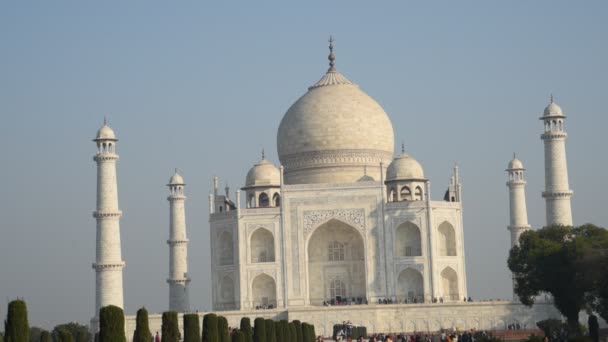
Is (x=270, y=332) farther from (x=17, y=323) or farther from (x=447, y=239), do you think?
(x=447, y=239)

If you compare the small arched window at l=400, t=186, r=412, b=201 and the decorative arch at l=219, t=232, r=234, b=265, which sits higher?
the small arched window at l=400, t=186, r=412, b=201

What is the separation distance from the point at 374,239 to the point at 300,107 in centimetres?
664

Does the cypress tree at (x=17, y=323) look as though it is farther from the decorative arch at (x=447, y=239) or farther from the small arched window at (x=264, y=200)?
the decorative arch at (x=447, y=239)

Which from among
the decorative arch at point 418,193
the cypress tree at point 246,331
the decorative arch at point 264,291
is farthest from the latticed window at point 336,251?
the cypress tree at point 246,331

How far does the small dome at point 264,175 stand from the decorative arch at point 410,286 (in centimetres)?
563

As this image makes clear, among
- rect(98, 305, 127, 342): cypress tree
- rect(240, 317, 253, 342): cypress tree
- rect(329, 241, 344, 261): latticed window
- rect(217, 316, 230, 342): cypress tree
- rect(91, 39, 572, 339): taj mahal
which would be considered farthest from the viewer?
rect(329, 241, 344, 261): latticed window

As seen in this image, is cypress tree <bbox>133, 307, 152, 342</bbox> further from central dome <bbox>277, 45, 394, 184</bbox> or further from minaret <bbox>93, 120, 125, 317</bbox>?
central dome <bbox>277, 45, 394, 184</bbox>

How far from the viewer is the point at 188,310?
4975 cm

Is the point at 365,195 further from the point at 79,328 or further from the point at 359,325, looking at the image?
the point at 79,328

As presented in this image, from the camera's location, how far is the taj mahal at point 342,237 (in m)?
44.0

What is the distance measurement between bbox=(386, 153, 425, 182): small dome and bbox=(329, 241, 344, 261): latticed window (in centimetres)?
286

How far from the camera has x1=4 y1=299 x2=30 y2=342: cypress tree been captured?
2364cm

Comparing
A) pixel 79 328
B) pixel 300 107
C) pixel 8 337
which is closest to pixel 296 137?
pixel 300 107

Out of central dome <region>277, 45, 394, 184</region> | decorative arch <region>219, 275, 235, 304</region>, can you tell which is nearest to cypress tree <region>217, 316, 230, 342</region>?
decorative arch <region>219, 275, 235, 304</region>
